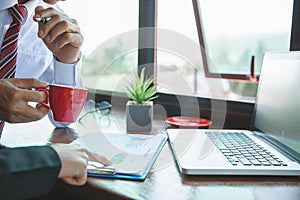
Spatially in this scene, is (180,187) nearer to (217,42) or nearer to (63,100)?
(63,100)

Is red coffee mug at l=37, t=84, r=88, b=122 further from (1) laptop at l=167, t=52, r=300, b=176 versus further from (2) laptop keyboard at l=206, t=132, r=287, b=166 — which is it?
→ (2) laptop keyboard at l=206, t=132, r=287, b=166

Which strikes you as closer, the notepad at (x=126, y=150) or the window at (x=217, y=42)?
the notepad at (x=126, y=150)

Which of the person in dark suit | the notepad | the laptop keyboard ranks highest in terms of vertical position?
the person in dark suit

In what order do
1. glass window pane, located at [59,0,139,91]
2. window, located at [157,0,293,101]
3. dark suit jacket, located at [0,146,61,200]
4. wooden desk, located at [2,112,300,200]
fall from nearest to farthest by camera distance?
dark suit jacket, located at [0,146,61,200] < wooden desk, located at [2,112,300,200] < window, located at [157,0,293,101] < glass window pane, located at [59,0,139,91]

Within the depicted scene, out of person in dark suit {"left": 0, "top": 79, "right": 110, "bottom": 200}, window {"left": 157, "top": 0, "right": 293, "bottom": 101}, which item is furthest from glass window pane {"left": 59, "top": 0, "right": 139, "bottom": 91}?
person in dark suit {"left": 0, "top": 79, "right": 110, "bottom": 200}

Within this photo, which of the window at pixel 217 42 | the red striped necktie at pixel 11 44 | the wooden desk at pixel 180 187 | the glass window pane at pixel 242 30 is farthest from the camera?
the window at pixel 217 42

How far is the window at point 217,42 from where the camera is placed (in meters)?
1.53

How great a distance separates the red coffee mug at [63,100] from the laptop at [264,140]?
→ 0.32 m

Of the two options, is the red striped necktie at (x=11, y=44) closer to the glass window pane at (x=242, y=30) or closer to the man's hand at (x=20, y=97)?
the man's hand at (x=20, y=97)

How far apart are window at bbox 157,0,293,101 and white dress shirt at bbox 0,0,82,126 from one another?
59 cm

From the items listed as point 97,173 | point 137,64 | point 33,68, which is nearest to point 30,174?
point 97,173

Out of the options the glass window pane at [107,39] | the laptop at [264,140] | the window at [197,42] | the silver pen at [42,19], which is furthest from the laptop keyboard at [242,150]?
the glass window pane at [107,39]

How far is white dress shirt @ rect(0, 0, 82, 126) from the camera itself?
4.09ft

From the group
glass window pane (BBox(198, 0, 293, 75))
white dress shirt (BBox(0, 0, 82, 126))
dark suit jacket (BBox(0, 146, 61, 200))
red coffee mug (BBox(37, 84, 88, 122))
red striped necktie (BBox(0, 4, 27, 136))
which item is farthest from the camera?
glass window pane (BBox(198, 0, 293, 75))
